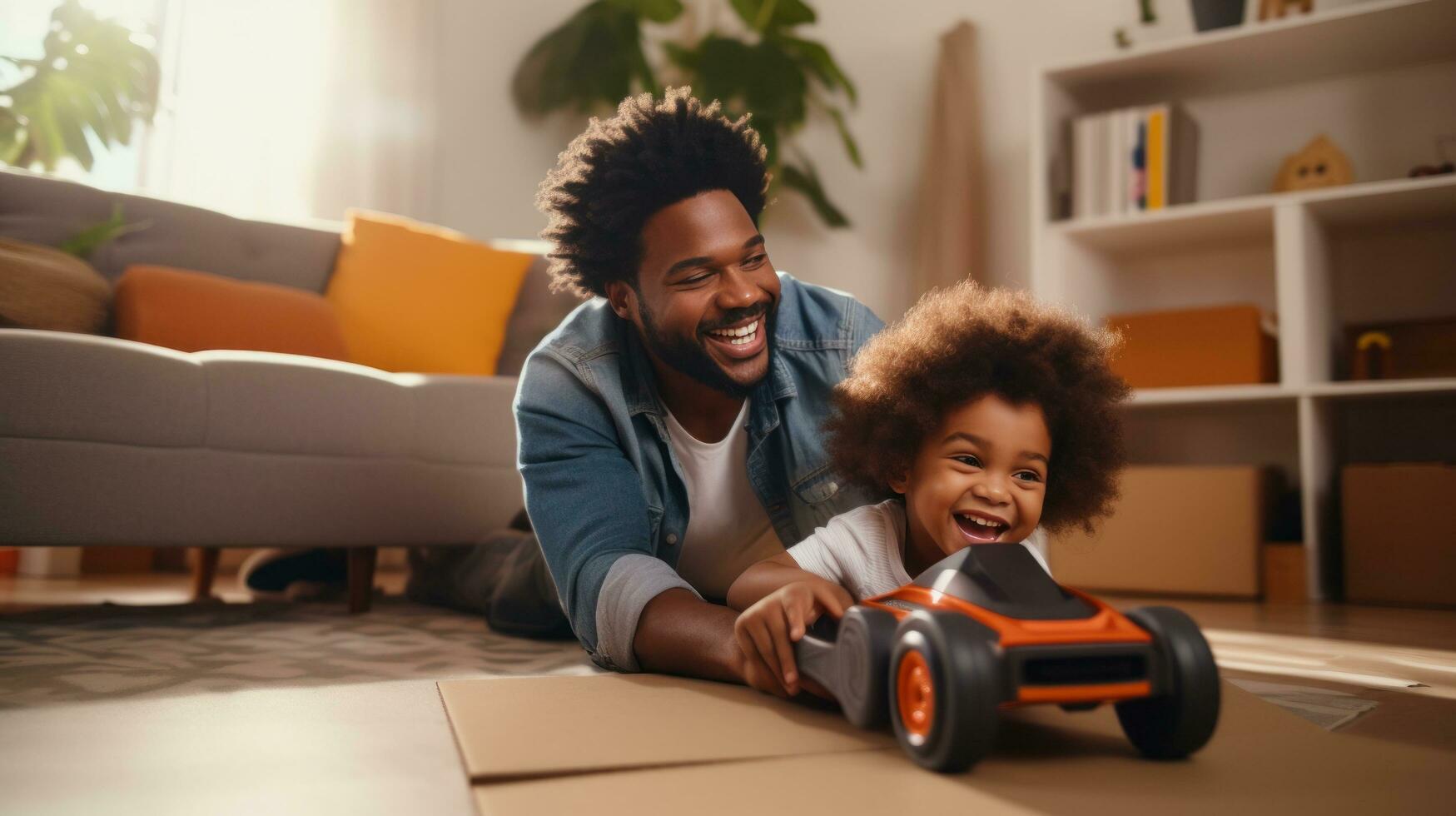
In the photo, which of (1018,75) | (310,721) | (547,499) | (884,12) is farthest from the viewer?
(884,12)

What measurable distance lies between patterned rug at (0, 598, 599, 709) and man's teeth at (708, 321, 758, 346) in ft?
1.42

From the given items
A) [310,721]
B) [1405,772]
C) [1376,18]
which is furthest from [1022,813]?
[1376,18]

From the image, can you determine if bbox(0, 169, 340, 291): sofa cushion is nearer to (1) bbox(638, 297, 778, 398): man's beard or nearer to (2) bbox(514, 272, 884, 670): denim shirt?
(2) bbox(514, 272, 884, 670): denim shirt

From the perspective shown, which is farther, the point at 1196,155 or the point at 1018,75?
the point at 1018,75

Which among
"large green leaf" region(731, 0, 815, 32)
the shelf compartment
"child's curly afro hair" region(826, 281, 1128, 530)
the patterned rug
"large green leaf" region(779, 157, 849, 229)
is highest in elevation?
"large green leaf" region(731, 0, 815, 32)

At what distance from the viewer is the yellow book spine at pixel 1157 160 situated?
261 centimetres

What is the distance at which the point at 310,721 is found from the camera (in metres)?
0.92

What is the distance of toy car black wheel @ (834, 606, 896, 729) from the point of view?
2.53 feet

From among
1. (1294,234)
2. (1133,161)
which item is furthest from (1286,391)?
(1133,161)

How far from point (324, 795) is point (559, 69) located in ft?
9.71

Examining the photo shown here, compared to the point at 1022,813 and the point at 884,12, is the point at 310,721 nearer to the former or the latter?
the point at 1022,813

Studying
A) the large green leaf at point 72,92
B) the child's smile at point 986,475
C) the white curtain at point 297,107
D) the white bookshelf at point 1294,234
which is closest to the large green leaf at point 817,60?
the white bookshelf at point 1294,234

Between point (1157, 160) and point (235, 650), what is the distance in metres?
2.25

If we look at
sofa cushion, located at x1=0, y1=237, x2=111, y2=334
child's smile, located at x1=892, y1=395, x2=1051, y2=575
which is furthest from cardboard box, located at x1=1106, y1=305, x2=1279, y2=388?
sofa cushion, located at x1=0, y1=237, x2=111, y2=334
